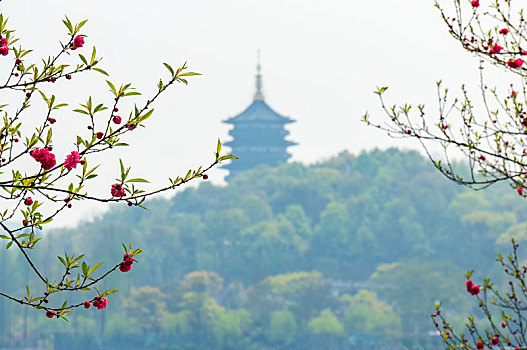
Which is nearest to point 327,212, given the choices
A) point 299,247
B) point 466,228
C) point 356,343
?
point 299,247

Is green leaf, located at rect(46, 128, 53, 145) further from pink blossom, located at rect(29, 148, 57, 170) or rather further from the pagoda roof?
the pagoda roof

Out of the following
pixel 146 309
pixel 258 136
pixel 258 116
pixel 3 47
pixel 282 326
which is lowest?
pixel 3 47

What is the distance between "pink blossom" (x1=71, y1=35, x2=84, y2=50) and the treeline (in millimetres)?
40438

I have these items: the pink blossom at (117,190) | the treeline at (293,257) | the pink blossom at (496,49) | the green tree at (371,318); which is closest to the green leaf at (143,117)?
the pink blossom at (117,190)

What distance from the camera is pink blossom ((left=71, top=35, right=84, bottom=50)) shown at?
383 cm

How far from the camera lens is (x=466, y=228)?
197ft

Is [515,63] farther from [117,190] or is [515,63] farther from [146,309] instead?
[146,309]

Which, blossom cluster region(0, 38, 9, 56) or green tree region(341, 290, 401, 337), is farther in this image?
→ green tree region(341, 290, 401, 337)

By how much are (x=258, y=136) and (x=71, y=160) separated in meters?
73.4

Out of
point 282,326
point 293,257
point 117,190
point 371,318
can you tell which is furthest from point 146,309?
point 117,190

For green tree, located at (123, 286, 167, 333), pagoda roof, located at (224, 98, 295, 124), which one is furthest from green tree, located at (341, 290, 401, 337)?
pagoda roof, located at (224, 98, 295, 124)

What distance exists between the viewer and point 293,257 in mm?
62250

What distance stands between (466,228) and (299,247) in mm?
9007

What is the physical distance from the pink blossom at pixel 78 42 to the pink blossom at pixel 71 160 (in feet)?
1.46
